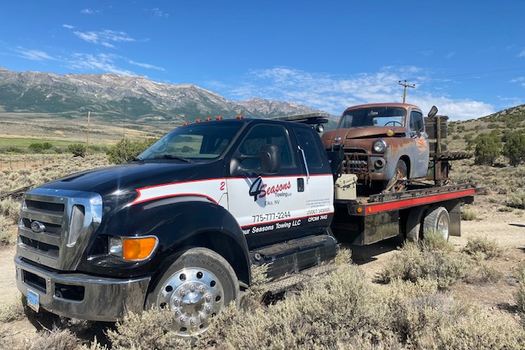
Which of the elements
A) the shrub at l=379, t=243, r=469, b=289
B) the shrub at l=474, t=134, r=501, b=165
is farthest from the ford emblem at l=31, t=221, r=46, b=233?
the shrub at l=474, t=134, r=501, b=165

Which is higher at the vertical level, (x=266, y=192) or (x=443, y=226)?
(x=266, y=192)

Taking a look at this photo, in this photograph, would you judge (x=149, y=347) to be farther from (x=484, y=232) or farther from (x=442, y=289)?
(x=484, y=232)

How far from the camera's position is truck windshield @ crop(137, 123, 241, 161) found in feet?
17.0

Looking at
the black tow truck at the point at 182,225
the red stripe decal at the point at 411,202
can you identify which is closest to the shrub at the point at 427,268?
the red stripe decal at the point at 411,202

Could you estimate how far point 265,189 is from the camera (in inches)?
208

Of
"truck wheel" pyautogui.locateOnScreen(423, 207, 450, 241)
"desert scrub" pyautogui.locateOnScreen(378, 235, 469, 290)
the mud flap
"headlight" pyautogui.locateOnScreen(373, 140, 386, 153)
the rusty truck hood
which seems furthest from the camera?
the mud flap

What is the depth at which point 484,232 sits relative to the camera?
11.4m

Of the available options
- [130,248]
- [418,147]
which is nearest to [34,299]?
[130,248]

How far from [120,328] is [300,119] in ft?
13.7

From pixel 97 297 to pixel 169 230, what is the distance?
31.1 inches

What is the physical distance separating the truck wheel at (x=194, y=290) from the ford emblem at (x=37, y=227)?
4.03 ft

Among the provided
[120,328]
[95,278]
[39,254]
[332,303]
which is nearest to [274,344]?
[332,303]

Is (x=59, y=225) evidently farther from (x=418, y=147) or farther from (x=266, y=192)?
(x=418, y=147)

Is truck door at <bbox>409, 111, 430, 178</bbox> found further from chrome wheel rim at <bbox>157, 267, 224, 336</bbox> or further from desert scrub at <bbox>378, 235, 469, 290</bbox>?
chrome wheel rim at <bbox>157, 267, 224, 336</bbox>
